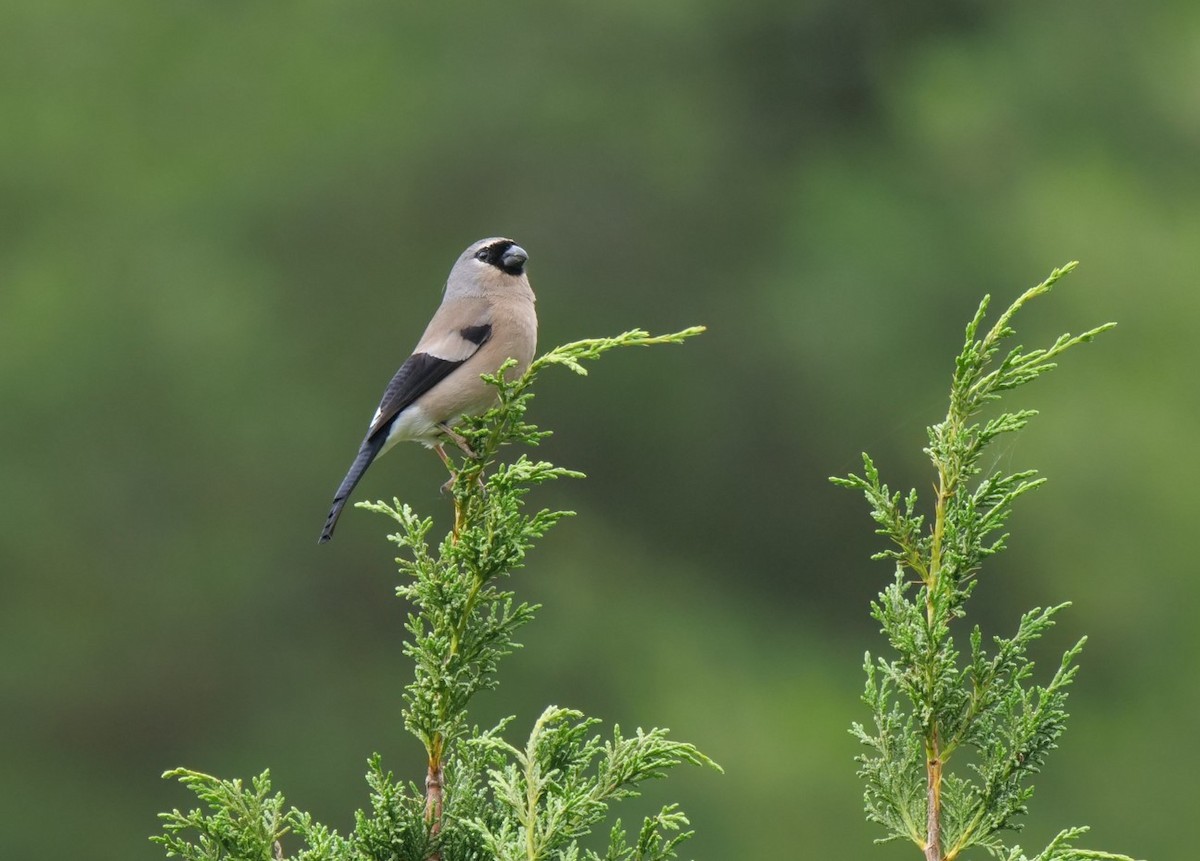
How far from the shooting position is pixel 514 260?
5.97 m

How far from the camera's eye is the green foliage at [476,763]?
325cm

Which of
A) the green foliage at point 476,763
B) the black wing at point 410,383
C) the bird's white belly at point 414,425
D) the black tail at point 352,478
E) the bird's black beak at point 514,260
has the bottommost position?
the green foliage at point 476,763

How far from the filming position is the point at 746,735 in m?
19.7

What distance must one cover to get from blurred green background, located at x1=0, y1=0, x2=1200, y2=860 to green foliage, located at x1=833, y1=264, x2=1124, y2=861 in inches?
586

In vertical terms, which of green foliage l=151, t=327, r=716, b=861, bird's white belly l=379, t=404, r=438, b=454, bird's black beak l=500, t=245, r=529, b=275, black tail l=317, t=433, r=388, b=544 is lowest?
green foliage l=151, t=327, r=716, b=861

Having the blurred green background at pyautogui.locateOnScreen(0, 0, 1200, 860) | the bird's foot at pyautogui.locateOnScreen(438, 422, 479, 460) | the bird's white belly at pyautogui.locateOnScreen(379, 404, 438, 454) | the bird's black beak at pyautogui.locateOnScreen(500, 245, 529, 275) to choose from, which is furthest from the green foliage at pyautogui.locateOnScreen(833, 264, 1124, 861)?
the blurred green background at pyautogui.locateOnScreen(0, 0, 1200, 860)

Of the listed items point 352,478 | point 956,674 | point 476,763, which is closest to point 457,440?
point 352,478

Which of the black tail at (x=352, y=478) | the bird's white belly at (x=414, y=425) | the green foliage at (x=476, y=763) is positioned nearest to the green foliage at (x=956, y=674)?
the green foliage at (x=476, y=763)

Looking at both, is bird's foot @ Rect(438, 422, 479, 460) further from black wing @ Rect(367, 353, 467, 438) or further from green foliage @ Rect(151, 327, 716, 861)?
green foliage @ Rect(151, 327, 716, 861)

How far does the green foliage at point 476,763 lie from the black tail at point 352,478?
40.0 inches

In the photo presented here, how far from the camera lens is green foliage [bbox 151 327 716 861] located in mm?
3246

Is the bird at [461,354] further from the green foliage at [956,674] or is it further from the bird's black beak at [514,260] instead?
the green foliage at [956,674]

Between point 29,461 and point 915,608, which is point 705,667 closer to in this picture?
point 29,461

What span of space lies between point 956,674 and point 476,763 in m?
1.02
